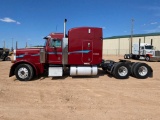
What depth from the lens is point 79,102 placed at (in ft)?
26.4

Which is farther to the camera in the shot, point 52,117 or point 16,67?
point 16,67

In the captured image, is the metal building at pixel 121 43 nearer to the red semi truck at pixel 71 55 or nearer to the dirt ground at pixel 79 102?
the red semi truck at pixel 71 55

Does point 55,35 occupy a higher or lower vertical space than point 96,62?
higher

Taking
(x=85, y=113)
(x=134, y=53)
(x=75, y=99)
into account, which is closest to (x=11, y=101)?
(x=75, y=99)

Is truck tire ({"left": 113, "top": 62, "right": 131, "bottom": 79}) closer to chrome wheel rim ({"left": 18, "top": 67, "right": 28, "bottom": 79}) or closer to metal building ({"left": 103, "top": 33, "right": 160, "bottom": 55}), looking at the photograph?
chrome wheel rim ({"left": 18, "top": 67, "right": 28, "bottom": 79})

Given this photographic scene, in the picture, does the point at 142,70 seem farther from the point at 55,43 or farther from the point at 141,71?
the point at 55,43

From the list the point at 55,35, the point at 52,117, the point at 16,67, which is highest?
the point at 55,35

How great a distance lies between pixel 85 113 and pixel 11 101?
3050mm

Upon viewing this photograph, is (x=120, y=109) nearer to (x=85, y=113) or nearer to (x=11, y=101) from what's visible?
(x=85, y=113)

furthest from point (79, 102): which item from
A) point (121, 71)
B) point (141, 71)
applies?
point (141, 71)

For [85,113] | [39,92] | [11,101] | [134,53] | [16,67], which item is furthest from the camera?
[134,53]

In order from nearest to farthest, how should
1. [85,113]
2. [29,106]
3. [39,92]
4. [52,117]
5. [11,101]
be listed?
1. [52,117]
2. [85,113]
3. [29,106]
4. [11,101]
5. [39,92]

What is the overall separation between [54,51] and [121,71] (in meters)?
4.44

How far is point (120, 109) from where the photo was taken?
713 cm
